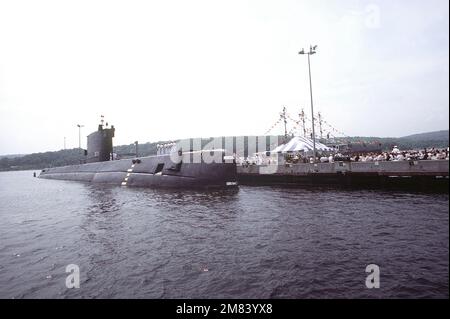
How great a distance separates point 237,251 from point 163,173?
22482 millimetres

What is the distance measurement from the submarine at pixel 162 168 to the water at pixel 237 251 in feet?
29.9

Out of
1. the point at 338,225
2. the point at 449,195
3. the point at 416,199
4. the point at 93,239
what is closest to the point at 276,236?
the point at 338,225

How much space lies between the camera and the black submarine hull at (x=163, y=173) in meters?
29.3

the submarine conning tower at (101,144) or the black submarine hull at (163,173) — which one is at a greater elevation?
the submarine conning tower at (101,144)

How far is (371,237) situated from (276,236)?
3908 mm

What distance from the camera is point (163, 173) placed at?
32.6 metres

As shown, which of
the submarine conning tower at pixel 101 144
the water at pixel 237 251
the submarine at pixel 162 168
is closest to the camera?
the water at pixel 237 251

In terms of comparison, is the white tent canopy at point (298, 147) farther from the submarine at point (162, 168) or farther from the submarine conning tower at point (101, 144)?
the submarine conning tower at point (101, 144)

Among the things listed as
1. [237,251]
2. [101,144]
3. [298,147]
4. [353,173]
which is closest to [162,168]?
[101,144]

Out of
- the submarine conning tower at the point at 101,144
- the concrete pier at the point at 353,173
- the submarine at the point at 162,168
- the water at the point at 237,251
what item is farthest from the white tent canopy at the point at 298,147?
the submarine conning tower at the point at 101,144

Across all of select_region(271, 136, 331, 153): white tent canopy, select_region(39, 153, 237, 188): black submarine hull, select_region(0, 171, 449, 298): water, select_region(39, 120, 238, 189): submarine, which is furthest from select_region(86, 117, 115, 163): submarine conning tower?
select_region(271, 136, 331, 153): white tent canopy

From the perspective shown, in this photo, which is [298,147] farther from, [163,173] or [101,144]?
[101,144]

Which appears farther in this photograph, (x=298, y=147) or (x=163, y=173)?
(x=298, y=147)
